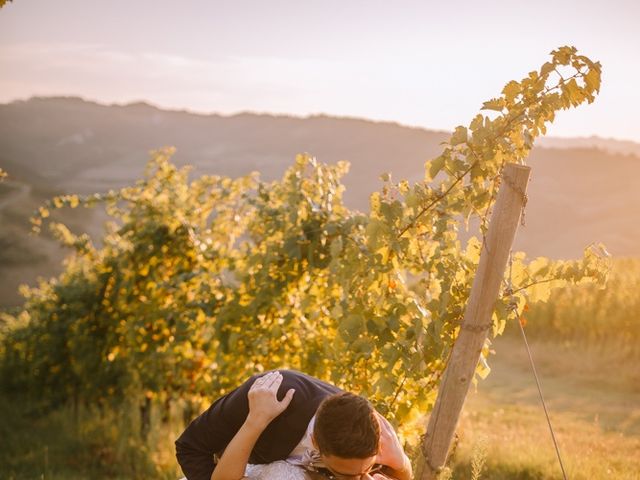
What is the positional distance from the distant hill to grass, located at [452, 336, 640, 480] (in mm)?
18315

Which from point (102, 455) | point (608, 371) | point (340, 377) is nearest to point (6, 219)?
point (102, 455)

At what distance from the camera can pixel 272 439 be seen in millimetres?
2604

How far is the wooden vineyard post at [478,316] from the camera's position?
2826 mm

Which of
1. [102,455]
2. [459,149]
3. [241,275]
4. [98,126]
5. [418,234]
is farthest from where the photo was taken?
[98,126]

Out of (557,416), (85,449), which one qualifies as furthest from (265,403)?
(557,416)

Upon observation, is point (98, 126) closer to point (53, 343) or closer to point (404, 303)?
point (53, 343)

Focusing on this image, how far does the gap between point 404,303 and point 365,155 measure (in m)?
69.1

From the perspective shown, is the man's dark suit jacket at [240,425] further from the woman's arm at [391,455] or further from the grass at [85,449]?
the grass at [85,449]

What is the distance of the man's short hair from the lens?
208 cm

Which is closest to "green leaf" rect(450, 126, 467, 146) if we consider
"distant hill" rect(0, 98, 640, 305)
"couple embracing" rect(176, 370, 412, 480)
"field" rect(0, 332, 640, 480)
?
"couple embracing" rect(176, 370, 412, 480)

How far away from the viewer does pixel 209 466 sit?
105 inches

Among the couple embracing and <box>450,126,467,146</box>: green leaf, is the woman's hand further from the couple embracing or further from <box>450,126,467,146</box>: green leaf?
<box>450,126,467,146</box>: green leaf

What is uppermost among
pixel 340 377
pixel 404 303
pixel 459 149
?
pixel 459 149

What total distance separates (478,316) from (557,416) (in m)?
5.87
